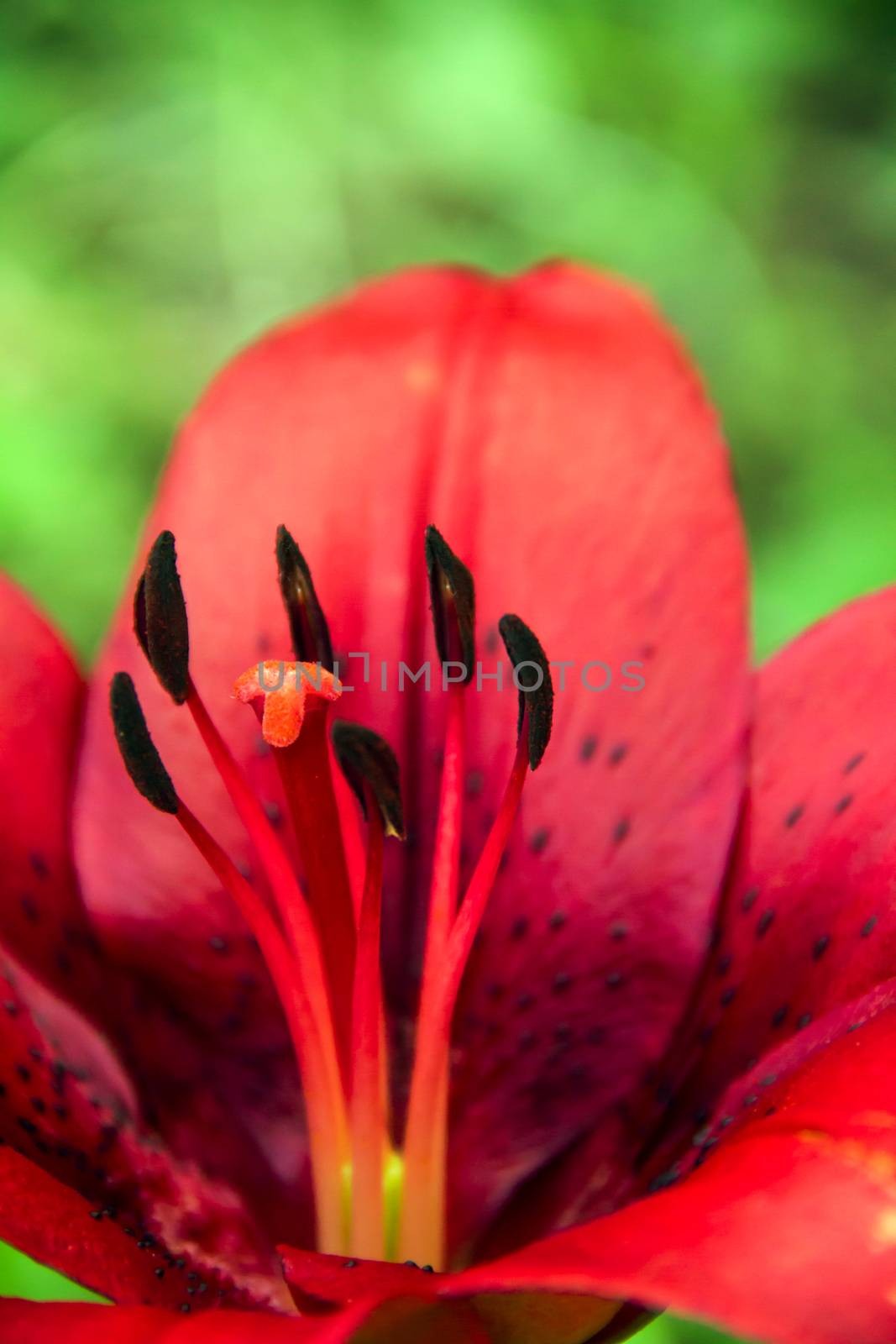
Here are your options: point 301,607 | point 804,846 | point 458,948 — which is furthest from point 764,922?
point 301,607

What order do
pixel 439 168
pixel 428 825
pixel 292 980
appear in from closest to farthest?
1. pixel 292 980
2. pixel 428 825
3. pixel 439 168

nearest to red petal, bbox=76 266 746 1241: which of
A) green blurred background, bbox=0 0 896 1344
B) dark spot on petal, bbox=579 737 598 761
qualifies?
dark spot on petal, bbox=579 737 598 761

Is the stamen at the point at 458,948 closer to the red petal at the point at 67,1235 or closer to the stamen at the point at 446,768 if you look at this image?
the stamen at the point at 446,768

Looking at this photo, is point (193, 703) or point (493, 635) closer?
point (193, 703)

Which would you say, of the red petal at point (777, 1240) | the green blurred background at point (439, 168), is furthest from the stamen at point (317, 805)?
the green blurred background at point (439, 168)

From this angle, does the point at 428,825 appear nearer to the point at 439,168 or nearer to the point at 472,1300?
the point at 472,1300

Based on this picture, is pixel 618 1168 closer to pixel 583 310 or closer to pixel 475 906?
pixel 475 906

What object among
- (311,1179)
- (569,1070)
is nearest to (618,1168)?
(569,1070)
